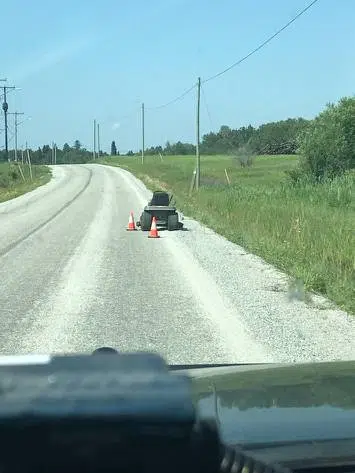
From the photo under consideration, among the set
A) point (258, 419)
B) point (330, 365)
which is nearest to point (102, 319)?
point (330, 365)

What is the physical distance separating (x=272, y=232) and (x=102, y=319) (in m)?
10.2

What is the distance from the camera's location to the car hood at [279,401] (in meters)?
2.86

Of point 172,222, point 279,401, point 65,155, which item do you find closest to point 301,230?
point 172,222

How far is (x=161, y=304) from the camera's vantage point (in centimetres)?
1095

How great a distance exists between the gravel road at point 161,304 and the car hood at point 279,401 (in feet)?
10.8

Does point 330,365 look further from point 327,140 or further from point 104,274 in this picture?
point 327,140

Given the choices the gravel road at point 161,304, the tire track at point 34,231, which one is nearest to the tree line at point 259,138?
the tire track at point 34,231

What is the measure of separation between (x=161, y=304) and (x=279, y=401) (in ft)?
24.9

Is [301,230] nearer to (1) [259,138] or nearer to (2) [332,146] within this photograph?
(2) [332,146]

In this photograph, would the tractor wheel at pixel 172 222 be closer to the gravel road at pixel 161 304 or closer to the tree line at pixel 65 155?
the gravel road at pixel 161 304

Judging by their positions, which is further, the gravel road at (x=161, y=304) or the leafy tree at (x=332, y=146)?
the leafy tree at (x=332, y=146)

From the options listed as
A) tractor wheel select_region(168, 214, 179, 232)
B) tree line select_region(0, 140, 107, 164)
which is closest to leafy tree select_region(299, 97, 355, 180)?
tractor wheel select_region(168, 214, 179, 232)

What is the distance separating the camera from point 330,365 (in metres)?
4.38

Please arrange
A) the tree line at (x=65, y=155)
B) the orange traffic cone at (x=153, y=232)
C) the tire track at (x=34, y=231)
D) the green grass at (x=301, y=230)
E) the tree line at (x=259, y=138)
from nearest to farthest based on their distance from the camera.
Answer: the green grass at (x=301, y=230) < the tire track at (x=34, y=231) < the orange traffic cone at (x=153, y=232) < the tree line at (x=259, y=138) < the tree line at (x=65, y=155)
